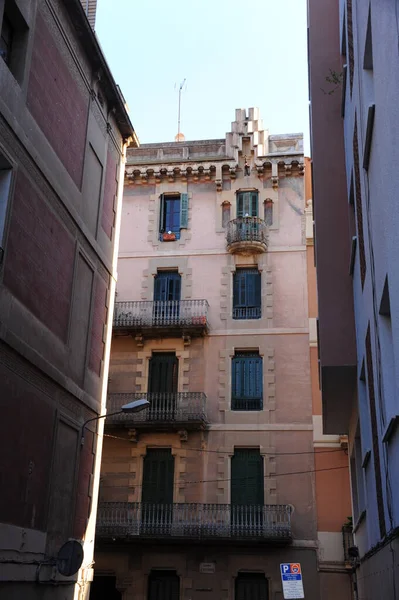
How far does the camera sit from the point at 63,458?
46.1 feet

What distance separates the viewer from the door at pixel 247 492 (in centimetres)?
2359

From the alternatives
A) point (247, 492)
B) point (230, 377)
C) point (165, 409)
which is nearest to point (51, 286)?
point (165, 409)

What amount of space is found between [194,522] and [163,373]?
→ 5.50m

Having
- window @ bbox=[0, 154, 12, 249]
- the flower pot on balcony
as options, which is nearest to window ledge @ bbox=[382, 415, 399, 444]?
window @ bbox=[0, 154, 12, 249]

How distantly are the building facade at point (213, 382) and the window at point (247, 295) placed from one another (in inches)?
2.4

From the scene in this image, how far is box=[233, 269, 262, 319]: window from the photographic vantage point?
26.9m

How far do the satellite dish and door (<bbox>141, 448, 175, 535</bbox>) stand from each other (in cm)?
1189

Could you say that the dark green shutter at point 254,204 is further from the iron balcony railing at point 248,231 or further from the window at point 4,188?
the window at point 4,188

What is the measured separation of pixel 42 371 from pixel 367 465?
5953 mm

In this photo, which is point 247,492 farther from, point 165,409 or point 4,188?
point 4,188

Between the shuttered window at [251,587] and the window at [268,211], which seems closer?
the shuttered window at [251,587]

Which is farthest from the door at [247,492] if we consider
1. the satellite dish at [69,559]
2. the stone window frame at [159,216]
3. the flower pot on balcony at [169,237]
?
the satellite dish at [69,559]

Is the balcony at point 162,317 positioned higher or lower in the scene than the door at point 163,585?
higher

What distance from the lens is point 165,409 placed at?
25.4 metres
